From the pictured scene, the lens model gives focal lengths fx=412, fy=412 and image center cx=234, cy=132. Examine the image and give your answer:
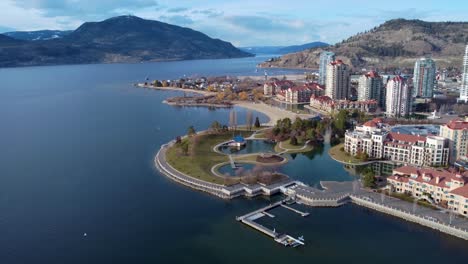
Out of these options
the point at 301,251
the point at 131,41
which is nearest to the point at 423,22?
the point at 131,41

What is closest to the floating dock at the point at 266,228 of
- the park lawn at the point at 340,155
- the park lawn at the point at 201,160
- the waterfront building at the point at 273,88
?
the park lawn at the point at 201,160

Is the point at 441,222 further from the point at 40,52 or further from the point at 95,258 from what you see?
the point at 40,52

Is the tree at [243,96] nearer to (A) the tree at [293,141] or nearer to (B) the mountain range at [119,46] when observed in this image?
(A) the tree at [293,141]

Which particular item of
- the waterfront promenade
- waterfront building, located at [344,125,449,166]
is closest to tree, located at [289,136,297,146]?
waterfront building, located at [344,125,449,166]

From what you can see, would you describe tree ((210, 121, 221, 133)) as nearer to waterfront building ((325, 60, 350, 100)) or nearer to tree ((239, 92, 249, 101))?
tree ((239, 92, 249, 101))

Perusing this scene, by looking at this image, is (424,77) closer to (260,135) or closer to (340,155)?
(260,135)
